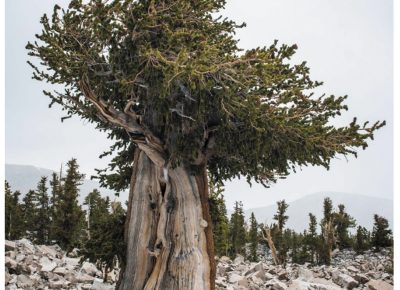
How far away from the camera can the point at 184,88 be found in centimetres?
683

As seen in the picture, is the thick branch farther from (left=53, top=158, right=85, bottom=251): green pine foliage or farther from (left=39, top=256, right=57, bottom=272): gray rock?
(left=53, top=158, right=85, bottom=251): green pine foliage

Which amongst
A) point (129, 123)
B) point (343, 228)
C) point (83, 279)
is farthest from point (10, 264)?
point (343, 228)

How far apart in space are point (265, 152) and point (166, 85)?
2.55 meters

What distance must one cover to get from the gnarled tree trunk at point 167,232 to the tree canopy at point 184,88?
57 cm

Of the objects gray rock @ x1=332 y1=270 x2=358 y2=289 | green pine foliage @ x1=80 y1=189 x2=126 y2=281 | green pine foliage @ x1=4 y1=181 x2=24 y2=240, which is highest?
green pine foliage @ x1=4 y1=181 x2=24 y2=240

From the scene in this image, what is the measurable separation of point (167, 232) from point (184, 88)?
9.61 ft

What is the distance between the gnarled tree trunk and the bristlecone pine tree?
0.07ft

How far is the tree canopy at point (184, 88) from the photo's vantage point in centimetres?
661

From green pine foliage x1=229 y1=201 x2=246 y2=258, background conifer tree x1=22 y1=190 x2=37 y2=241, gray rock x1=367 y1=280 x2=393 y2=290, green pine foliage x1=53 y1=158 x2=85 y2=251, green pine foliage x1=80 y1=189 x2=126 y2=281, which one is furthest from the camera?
green pine foliage x1=229 y1=201 x2=246 y2=258

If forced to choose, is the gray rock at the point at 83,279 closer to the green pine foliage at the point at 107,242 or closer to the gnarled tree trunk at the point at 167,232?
the green pine foliage at the point at 107,242

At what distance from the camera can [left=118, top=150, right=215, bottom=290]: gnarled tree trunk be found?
7.39m

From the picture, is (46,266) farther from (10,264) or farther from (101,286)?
(101,286)

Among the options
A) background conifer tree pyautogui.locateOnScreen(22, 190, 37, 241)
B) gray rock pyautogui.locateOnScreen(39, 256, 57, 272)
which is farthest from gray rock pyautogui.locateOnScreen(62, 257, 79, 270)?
background conifer tree pyautogui.locateOnScreen(22, 190, 37, 241)

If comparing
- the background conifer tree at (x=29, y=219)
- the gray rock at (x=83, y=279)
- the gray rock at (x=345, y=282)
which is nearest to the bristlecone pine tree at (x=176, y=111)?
the gray rock at (x=83, y=279)
